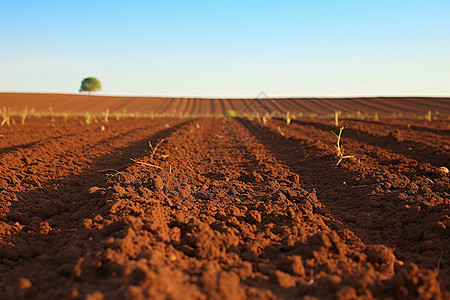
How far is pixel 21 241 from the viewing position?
292 cm

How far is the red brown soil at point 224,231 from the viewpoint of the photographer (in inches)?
74.5

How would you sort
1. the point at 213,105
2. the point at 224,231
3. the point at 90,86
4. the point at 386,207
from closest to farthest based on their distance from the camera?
the point at 224,231 < the point at 386,207 < the point at 213,105 < the point at 90,86

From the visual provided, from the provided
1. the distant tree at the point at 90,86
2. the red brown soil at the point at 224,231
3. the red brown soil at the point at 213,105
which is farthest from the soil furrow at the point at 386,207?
the distant tree at the point at 90,86

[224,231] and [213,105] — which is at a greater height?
[213,105]

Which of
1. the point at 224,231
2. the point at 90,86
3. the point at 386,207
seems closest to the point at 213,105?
the point at 90,86

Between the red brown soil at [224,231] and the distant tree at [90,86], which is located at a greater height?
the distant tree at [90,86]

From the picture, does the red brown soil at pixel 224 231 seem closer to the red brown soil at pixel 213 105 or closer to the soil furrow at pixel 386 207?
the soil furrow at pixel 386 207

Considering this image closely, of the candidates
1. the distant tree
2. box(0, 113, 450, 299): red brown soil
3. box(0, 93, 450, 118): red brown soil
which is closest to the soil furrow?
box(0, 113, 450, 299): red brown soil

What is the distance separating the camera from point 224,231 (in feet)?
9.32

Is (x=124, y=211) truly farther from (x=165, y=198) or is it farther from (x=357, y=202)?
(x=357, y=202)

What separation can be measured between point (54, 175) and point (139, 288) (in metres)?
4.56

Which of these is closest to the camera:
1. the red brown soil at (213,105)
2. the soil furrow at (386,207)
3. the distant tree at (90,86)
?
the soil furrow at (386,207)

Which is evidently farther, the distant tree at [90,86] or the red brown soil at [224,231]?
the distant tree at [90,86]

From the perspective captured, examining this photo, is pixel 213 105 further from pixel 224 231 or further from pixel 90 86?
pixel 224 231
